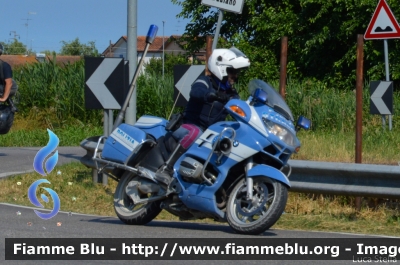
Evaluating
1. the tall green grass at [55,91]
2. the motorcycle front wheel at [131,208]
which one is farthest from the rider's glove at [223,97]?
the tall green grass at [55,91]

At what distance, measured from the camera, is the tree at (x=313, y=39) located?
1104 inches

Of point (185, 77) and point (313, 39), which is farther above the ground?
point (313, 39)

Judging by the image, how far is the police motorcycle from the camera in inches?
279

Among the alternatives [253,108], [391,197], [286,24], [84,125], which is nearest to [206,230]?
[253,108]

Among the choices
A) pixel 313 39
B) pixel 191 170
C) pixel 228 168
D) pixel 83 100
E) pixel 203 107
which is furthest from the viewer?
pixel 313 39

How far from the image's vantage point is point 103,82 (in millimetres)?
10992

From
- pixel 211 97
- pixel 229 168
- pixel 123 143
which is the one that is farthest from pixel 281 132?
pixel 123 143

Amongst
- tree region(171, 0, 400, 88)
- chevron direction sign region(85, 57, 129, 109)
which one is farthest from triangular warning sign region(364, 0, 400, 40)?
tree region(171, 0, 400, 88)

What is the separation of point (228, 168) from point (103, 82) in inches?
162

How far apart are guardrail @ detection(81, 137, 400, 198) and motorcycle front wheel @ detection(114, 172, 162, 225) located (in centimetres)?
138

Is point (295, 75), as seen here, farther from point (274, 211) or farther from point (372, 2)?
point (274, 211)

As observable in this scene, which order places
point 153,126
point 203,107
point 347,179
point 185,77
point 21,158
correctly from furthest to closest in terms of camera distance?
1. point 21,158
2. point 185,77
3. point 347,179
4. point 153,126
5. point 203,107

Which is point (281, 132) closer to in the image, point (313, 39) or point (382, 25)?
point (382, 25)

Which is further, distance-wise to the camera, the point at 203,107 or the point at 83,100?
the point at 83,100
